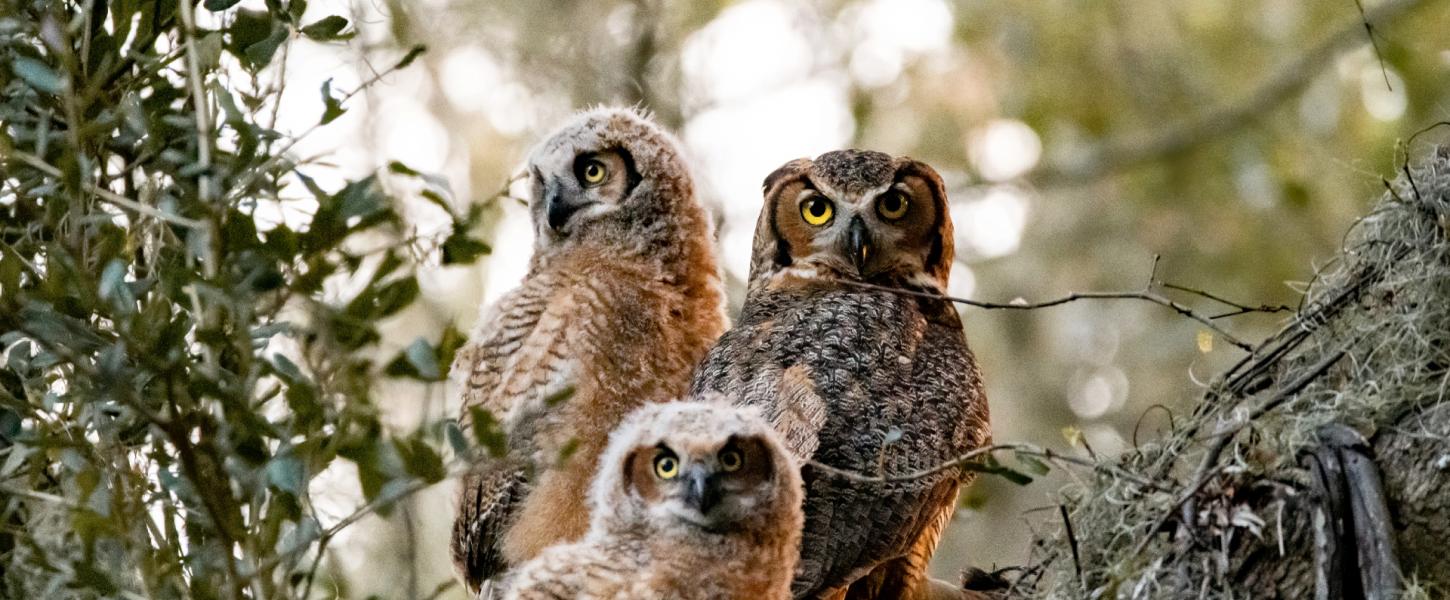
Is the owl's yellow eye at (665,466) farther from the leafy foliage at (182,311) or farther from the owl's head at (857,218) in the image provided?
the owl's head at (857,218)

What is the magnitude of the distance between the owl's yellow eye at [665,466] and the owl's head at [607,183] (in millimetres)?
942

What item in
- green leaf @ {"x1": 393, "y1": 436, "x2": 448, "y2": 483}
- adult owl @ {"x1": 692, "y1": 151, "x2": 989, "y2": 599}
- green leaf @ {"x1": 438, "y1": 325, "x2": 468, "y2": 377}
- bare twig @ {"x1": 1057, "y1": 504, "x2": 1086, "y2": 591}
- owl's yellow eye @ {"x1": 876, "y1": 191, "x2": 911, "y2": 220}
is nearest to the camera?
green leaf @ {"x1": 393, "y1": 436, "x2": 448, "y2": 483}

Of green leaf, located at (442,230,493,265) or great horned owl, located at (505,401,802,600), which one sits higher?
great horned owl, located at (505,401,802,600)

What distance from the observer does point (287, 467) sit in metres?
1.93

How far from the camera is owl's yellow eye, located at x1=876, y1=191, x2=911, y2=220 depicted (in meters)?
4.04

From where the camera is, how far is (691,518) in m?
3.03

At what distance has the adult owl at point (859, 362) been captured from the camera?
3363mm

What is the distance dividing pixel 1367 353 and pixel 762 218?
173 cm

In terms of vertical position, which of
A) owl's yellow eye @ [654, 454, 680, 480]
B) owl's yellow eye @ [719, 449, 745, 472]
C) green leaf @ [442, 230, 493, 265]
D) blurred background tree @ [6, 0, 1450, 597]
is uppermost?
blurred background tree @ [6, 0, 1450, 597]

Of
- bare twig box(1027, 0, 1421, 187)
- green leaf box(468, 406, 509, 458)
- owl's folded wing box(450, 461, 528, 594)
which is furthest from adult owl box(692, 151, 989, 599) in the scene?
bare twig box(1027, 0, 1421, 187)

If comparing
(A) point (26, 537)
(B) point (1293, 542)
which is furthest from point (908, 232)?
(A) point (26, 537)

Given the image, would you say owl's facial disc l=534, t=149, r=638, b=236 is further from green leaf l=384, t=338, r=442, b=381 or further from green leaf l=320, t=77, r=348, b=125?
green leaf l=384, t=338, r=442, b=381

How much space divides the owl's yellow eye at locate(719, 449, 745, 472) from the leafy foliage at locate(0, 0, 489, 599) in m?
0.91

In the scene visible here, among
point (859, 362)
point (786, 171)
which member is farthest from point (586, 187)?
point (859, 362)
